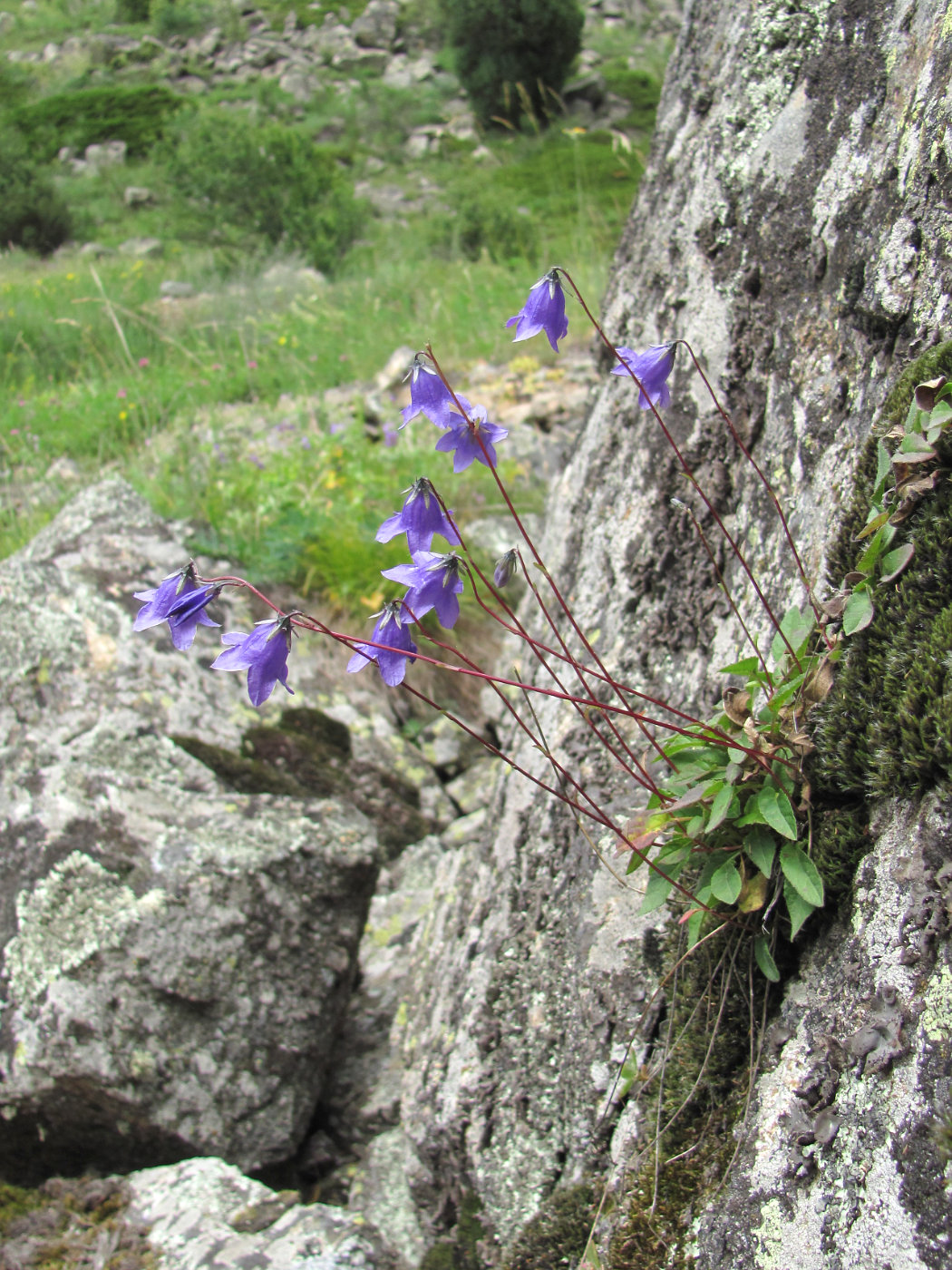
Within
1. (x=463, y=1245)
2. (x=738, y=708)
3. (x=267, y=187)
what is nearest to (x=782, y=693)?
(x=738, y=708)

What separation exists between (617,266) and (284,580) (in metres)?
2.24

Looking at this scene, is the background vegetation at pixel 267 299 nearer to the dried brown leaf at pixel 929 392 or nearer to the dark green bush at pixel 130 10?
the dried brown leaf at pixel 929 392

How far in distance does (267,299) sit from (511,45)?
19.4 metres

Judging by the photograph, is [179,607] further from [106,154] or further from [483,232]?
[106,154]

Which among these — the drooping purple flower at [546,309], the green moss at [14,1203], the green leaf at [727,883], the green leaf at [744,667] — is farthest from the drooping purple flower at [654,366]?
the green moss at [14,1203]

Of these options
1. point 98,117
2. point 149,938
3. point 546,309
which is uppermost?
point 98,117

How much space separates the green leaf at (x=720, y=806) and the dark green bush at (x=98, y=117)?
3216 cm

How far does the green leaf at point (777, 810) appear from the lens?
1.26m

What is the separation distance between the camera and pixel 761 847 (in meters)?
1.36

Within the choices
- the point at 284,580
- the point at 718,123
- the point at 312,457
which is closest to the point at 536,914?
the point at 718,123

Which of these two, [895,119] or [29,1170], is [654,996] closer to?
[895,119]

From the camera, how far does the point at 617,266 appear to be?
9.61ft

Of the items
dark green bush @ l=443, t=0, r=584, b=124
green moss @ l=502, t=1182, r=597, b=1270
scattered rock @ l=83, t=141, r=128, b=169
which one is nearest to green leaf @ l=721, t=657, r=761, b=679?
green moss @ l=502, t=1182, r=597, b=1270

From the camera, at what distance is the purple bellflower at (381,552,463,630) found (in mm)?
1404
